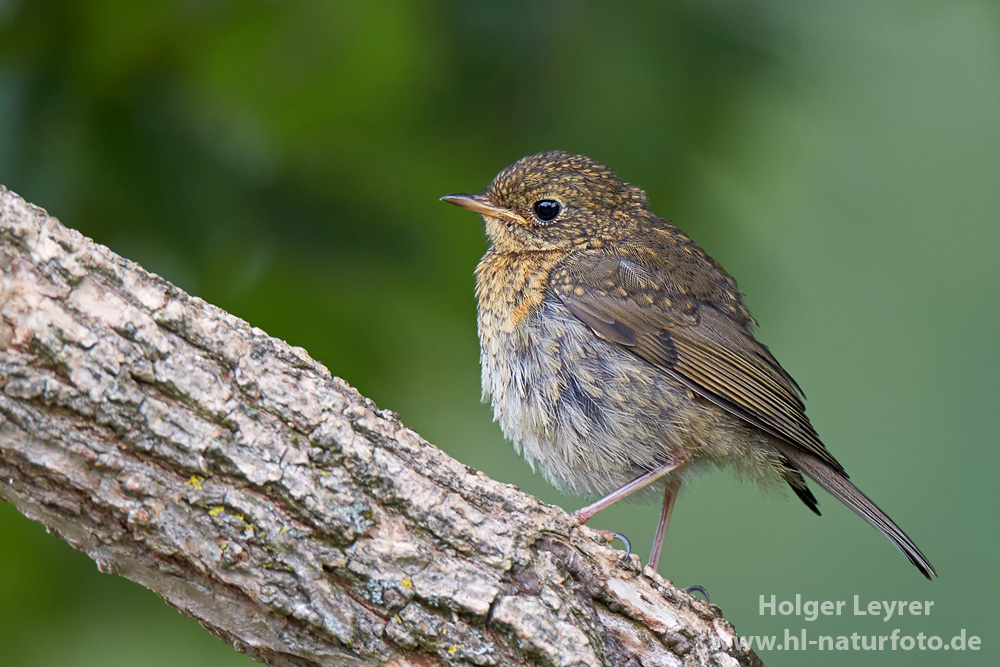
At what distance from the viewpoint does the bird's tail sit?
12.4 ft

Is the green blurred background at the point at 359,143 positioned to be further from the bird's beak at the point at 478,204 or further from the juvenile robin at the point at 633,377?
the juvenile robin at the point at 633,377

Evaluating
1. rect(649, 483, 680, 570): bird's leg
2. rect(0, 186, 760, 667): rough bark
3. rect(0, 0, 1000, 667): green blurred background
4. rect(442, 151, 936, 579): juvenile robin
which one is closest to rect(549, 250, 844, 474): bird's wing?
rect(442, 151, 936, 579): juvenile robin

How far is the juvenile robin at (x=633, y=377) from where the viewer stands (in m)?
3.99

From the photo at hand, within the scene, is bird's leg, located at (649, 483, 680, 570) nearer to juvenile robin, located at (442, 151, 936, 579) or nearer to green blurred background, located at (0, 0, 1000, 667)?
juvenile robin, located at (442, 151, 936, 579)

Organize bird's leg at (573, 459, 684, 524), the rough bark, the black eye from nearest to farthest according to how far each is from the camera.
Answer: the rough bark → bird's leg at (573, 459, 684, 524) → the black eye

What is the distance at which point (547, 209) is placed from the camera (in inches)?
183

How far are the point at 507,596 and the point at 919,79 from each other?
4.76 meters

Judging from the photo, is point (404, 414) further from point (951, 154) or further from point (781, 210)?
point (951, 154)

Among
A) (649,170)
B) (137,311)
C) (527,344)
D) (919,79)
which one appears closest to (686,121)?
(649,170)

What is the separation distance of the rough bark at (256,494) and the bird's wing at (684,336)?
137cm

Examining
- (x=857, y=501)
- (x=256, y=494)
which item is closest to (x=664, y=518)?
(x=857, y=501)

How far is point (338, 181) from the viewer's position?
3445 millimetres

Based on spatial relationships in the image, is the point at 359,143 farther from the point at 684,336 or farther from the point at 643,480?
the point at 643,480

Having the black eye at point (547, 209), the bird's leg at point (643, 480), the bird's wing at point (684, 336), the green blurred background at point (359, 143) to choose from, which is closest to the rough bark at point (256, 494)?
the green blurred background at point (359, 143)
